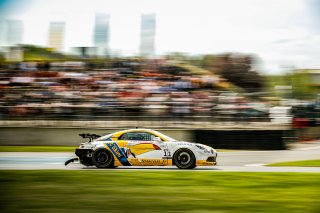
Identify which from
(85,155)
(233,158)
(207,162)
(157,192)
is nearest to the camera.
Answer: (157,192)

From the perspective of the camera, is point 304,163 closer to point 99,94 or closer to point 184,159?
point 184,159

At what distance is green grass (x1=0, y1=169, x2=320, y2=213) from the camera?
24.8ft

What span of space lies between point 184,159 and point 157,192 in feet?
14.3

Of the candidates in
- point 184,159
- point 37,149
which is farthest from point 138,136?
point 37,149

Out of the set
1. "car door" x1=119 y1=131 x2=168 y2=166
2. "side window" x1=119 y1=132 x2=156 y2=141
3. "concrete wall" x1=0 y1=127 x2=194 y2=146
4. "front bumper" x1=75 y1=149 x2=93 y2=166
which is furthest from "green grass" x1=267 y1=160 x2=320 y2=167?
"concrete wall" x1=0 y1=127 x2=194 y2=146

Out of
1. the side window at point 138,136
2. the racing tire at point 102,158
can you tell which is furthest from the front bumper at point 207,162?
the racing tire at point 102,158

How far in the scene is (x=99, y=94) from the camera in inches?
928

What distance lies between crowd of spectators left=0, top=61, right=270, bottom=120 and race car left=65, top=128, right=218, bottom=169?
931 centimetres

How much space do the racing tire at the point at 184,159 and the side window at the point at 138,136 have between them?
758 millimetres

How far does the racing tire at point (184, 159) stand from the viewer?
1325 cm

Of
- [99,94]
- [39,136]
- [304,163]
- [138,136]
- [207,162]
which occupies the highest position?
[99,94]

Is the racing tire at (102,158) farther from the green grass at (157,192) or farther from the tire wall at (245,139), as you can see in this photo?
the tire wall at (245,139)

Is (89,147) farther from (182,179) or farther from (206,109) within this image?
(206,109)

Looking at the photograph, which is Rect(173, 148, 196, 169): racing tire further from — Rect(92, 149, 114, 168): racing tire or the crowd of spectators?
the crowd of spectators
